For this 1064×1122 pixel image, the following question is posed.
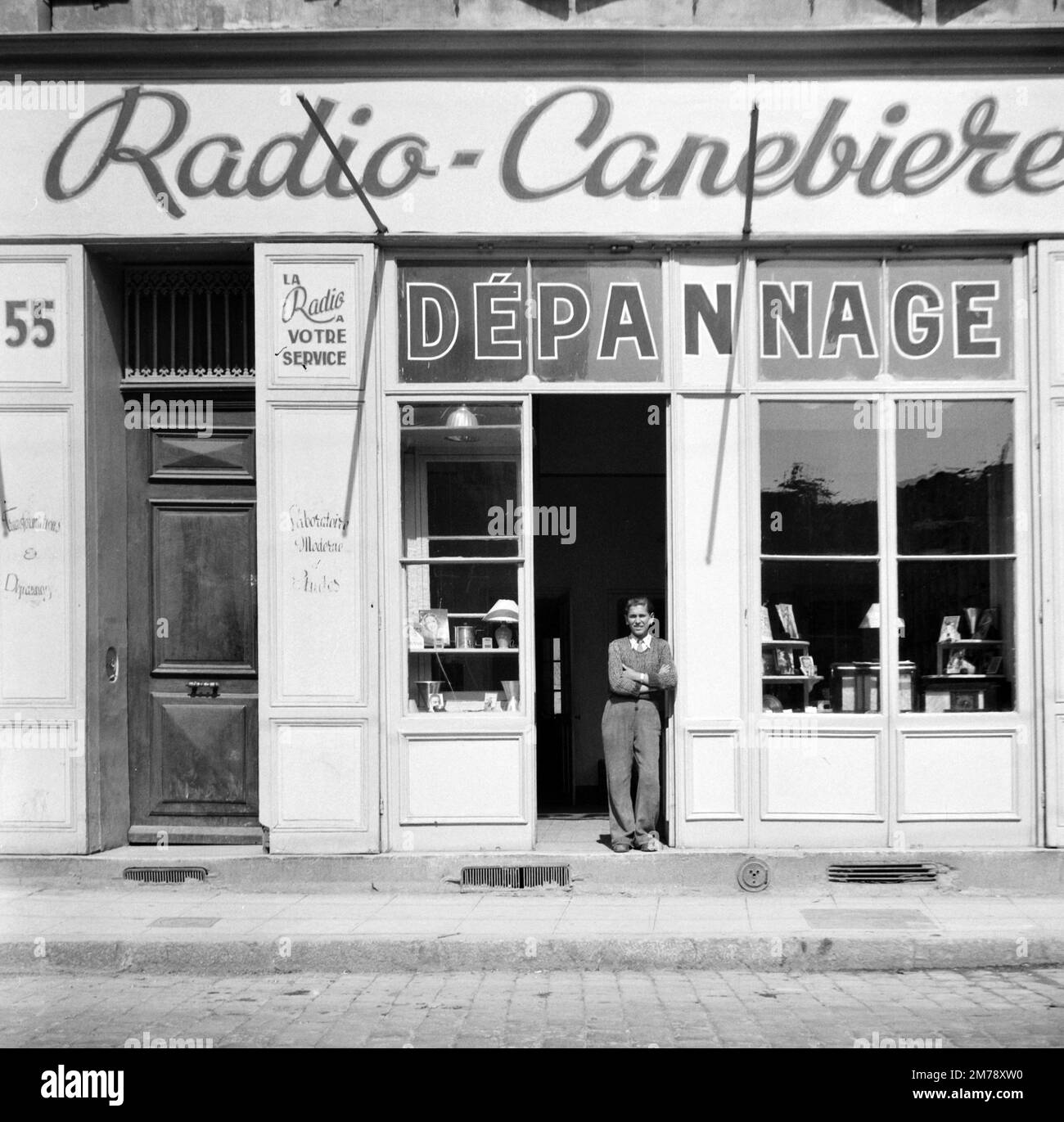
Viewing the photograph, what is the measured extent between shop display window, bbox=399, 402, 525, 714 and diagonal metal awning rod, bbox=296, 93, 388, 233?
1406mm

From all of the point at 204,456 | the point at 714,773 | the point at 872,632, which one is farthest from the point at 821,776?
the point at 204,456

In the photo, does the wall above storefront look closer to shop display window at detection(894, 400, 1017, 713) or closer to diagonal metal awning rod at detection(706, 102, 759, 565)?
diagonal metal awning rod at detection(706, 102, 759, 565)

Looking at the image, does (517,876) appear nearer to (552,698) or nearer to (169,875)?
(169,875)

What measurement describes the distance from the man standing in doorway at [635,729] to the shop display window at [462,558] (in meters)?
0.77

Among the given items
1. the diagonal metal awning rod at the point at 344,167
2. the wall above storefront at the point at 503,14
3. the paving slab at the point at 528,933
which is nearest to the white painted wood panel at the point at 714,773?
the paving slab at the point at 528,933

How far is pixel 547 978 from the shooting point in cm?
840

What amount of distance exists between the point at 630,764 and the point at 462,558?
2037 mm

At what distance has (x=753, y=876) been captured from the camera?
1021cm

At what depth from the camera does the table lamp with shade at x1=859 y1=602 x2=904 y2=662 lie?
1073 cm

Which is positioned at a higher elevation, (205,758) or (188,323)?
(188,323)

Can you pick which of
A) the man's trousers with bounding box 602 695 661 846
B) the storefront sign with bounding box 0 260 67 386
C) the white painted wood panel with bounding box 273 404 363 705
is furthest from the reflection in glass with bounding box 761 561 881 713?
the storefront sign with bounding box 0 260 67 386

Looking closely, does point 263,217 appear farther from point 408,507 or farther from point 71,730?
point 71,730

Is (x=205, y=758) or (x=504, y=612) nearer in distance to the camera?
(x=504, y=612)
